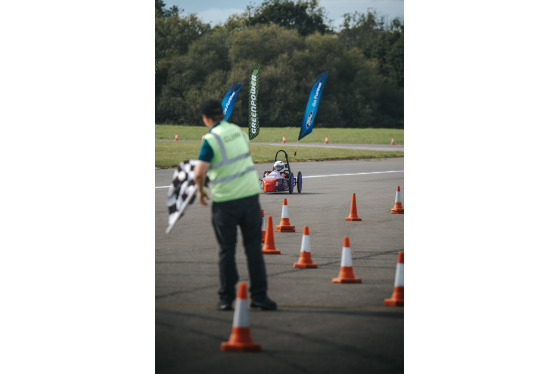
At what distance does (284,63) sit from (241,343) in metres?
29.8

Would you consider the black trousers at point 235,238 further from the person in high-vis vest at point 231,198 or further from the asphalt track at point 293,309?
the asphalt track at point 293,309

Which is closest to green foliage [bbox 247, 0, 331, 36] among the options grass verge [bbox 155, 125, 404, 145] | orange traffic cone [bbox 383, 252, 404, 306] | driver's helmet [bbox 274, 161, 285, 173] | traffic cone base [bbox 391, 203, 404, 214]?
grass verge [bbox 155, 125, 404, 145]

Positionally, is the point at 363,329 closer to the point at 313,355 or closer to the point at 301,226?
→ the point at 313,355

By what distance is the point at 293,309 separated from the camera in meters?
6.91

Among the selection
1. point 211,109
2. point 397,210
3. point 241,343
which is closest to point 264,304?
point 241,343

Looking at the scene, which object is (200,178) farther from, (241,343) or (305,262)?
(305,262)

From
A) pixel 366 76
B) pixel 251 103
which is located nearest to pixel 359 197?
pixel 251 103

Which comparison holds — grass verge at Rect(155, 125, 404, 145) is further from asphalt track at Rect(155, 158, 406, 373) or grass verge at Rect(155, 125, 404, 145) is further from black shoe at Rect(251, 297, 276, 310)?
black shoe at Rect(251, 297, 276, 310)

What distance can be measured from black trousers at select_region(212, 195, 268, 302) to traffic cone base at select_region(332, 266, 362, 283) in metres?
1.39

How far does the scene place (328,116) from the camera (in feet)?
113

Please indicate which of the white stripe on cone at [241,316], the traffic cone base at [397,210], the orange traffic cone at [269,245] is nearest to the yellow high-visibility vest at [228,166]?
the white stripe on cone at [241,316]

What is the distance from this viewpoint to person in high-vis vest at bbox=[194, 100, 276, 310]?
6645 millimetres

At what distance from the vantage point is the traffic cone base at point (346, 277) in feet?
26.3

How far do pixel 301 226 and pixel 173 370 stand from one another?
6847mm
